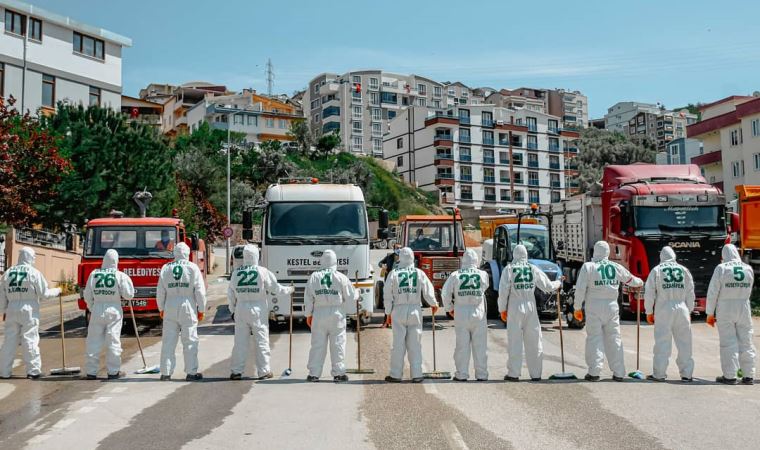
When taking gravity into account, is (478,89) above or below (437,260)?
above

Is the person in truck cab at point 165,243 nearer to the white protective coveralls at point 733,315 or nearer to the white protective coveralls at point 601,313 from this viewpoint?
the white protective coveralls at point 601,313

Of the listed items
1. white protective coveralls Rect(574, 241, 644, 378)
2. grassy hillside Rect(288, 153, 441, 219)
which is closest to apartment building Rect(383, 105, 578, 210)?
grassy hillside Rect(288, 153, 441, 219)

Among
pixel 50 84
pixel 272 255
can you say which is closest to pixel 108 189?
pixel 50 84

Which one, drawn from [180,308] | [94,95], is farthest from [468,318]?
[94,95]

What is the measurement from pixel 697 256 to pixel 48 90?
31.8 meters

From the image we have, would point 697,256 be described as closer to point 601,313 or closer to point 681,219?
point 681,219

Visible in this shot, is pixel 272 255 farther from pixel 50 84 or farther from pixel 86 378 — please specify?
pixel 50 84

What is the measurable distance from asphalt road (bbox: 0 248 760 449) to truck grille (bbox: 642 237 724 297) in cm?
605

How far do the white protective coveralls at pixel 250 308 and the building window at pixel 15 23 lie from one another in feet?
100

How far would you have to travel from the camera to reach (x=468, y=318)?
1009 centimetres

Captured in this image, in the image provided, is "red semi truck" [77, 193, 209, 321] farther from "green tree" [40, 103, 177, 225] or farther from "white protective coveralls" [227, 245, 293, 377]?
"green tree" [40, 103, 177, 225]

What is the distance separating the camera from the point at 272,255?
49.0 ft

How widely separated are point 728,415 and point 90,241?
520 inches

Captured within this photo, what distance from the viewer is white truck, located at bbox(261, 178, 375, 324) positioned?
14.9 meters
